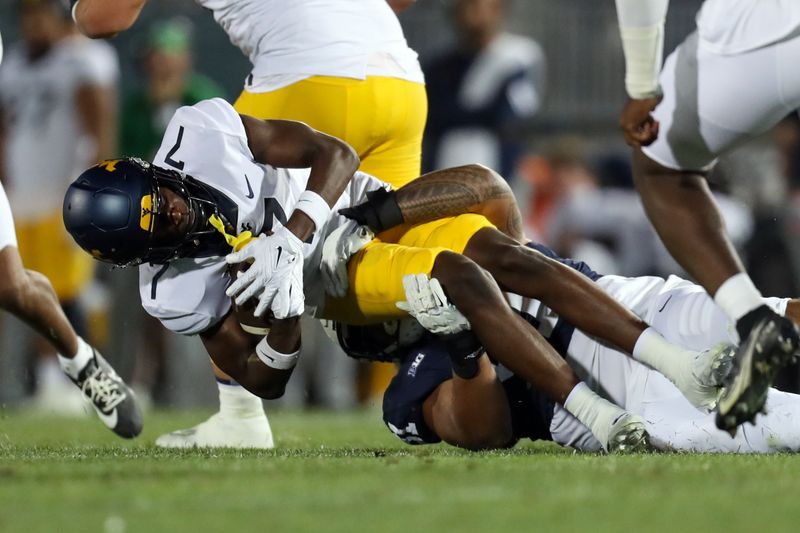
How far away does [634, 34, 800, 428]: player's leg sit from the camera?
12.1ft

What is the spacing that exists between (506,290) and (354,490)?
4.67 feet

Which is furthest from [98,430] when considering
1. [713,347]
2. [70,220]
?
[713,347]

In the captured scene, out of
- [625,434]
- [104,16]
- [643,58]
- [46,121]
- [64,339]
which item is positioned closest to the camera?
[643,58]

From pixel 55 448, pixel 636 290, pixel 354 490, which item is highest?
pixel 354 490

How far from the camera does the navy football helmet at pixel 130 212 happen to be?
428cm

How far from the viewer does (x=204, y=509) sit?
296 centimetres

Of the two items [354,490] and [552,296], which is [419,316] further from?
[354,490]

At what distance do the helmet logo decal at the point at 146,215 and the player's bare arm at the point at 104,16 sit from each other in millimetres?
1216

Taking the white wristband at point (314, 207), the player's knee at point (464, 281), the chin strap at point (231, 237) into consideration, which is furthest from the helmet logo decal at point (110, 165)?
the player's knee at point (464, 281)

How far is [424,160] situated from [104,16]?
3.78 meters

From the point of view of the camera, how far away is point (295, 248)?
4297 mm

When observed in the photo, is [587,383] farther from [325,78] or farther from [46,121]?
[46,121]

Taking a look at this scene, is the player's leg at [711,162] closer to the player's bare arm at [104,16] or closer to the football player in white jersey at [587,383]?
the football player in white jersey at [587,383]

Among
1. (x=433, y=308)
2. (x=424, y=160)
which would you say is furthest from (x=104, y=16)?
(x=424, y=160)
